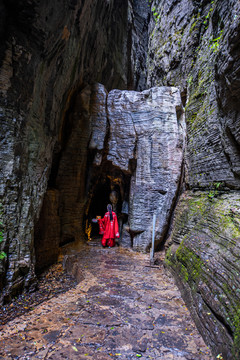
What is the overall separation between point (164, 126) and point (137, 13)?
13868 millimetres

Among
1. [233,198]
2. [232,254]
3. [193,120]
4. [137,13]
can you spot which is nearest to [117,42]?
[137,13]

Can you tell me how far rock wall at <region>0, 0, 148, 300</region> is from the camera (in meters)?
4.78

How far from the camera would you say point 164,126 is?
358 inches

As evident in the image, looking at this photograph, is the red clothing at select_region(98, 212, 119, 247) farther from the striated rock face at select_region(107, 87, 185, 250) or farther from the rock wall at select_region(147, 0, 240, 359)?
the rock wall at select_region(147, 0, 240, 359)

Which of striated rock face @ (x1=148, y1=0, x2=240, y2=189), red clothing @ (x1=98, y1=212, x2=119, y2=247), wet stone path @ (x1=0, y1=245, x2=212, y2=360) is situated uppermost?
striated rock face @ (x1=148, y1=0, x2=240, y2=189)

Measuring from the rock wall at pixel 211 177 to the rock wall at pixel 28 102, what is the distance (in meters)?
4.12

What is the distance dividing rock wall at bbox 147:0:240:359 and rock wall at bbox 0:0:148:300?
4123 millimetres

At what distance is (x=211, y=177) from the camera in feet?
18.5

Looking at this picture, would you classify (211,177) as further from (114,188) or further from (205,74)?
(114,188)

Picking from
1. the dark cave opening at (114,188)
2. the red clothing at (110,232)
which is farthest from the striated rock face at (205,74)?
the red clothing at (110,232)

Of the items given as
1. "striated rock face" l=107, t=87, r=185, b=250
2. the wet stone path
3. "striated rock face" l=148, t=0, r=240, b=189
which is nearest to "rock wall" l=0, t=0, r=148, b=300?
the wet stone path

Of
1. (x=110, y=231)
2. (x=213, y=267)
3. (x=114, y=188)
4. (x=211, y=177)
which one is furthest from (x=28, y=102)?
(x=114, y=188)

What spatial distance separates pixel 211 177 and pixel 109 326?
435 cm

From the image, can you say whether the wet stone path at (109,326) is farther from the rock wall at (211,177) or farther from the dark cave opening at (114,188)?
the dark cave opening at (114,188)
